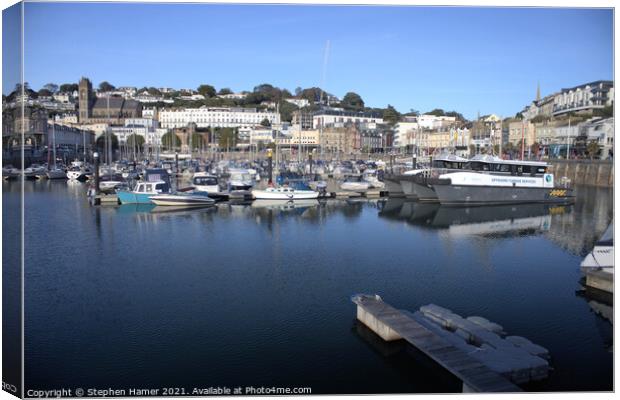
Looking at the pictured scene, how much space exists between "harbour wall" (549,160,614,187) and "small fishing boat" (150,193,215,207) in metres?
17.7

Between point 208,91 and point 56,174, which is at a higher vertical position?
point 208,91

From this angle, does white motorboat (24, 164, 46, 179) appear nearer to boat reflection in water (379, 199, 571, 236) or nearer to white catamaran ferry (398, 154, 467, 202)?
boat reflection in water (379, 199, 571, 236)

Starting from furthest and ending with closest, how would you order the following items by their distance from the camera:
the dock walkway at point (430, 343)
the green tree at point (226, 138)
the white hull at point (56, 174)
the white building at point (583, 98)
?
the green tree at point (226, 138) < the white building at point (583, 98) < the white hull at point (56, 174) < the dock walkway at point (430, 343)

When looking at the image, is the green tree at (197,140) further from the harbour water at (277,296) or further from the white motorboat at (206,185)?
the harbour water at (277,296)

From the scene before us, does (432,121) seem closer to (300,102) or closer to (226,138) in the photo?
(300,102)

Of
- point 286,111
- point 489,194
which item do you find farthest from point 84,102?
point 489,194

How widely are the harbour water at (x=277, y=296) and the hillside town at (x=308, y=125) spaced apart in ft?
56.0

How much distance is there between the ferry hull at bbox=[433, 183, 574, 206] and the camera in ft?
65.2

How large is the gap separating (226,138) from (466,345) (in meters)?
57.5

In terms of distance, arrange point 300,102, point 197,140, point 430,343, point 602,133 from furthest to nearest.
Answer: point 300,102
point 197,140
point 602,133
point 430,343

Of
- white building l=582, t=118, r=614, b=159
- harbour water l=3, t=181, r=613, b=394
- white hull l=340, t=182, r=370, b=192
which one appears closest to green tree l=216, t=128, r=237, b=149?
white building l=582, t=118, r=614, b=159

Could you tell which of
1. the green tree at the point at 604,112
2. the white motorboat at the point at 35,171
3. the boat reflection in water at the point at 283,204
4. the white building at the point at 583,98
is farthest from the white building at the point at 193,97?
the boat reflection in water at the point at 283,204

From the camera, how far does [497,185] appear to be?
65.9 ft

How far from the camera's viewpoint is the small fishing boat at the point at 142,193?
62.1 feet
